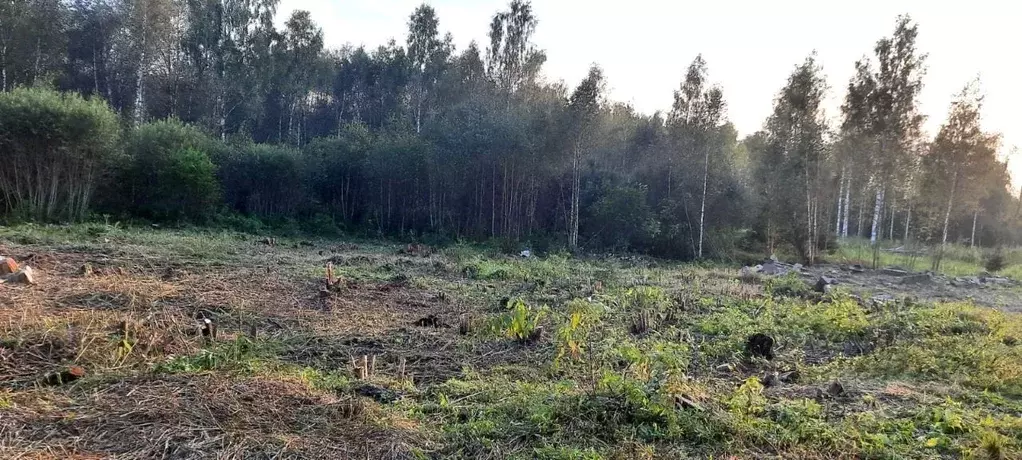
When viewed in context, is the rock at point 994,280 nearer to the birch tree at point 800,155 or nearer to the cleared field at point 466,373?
the birch tree at point 800,155

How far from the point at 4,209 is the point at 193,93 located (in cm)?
1368

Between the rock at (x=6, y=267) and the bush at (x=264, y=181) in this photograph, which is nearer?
the rock at (x=6, y=267)

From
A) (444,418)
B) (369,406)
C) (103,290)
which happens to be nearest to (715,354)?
(444,418)

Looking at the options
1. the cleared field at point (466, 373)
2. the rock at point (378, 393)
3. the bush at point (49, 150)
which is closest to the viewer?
the cleared field at point (466, 373)

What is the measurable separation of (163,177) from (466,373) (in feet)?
58.6

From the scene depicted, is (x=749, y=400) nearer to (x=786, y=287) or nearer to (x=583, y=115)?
(x=786, y=287)

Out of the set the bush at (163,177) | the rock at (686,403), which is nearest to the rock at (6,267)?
the rock at (686,403)

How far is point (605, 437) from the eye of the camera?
3.63 meters

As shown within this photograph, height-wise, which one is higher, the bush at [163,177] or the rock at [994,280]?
the bush at [163,177]

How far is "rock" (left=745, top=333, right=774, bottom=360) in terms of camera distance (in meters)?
6.25

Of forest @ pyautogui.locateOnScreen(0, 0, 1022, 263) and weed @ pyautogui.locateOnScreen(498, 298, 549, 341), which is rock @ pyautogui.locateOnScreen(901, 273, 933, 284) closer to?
forest @ pyautogui.locateOnScreen(0, 0, 1022, 263)

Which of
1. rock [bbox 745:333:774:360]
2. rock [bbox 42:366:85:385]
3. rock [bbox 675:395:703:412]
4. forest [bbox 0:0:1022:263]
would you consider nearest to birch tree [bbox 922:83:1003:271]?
forest [bbox 0:0:1022:263]

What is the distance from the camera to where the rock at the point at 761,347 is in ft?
20.5

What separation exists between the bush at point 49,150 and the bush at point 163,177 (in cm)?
187
